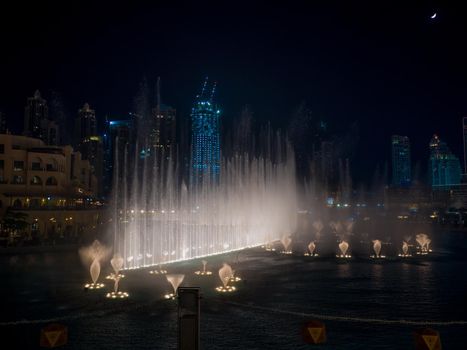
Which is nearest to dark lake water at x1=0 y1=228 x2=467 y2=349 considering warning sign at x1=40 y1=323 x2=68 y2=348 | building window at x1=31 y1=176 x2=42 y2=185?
warning sign at x1=40 y1=323 x2=68 y2=348

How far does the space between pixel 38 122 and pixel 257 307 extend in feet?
366

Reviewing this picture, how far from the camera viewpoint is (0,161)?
46.0m

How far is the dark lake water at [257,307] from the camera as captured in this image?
39.3ft

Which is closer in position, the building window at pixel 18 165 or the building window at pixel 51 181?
the building window at pixel 18 165

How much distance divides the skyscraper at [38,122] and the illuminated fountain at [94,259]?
257 feet

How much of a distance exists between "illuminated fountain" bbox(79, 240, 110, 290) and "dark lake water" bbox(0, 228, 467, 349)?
806mm

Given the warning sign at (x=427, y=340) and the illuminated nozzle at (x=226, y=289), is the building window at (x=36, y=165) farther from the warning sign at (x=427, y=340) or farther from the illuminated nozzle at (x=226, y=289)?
the warning sign at (x=427, y=340)

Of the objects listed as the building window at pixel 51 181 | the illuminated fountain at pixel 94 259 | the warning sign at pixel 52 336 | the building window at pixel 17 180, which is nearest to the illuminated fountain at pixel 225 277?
the illuminated fountain at pixel 94 259

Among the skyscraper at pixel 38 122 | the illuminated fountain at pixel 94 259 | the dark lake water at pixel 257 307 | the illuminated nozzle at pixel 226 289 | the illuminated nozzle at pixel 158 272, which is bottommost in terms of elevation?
the dark lake water at pixel 257 307

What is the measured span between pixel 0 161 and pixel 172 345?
4128 centimetres

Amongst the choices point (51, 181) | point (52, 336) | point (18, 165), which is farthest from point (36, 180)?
point (52, 336)

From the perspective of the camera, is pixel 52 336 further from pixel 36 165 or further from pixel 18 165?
pixel 36 165

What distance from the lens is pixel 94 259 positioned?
2125 centimetres

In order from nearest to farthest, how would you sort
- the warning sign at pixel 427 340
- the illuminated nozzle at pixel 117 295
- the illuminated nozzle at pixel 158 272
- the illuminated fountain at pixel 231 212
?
the warning sign at pixel 427 340
the illuminated nozzle at pixel 117 295
the illuminated nozzle at pixel 158 272
the illuminated fountain at pixel 231 212
